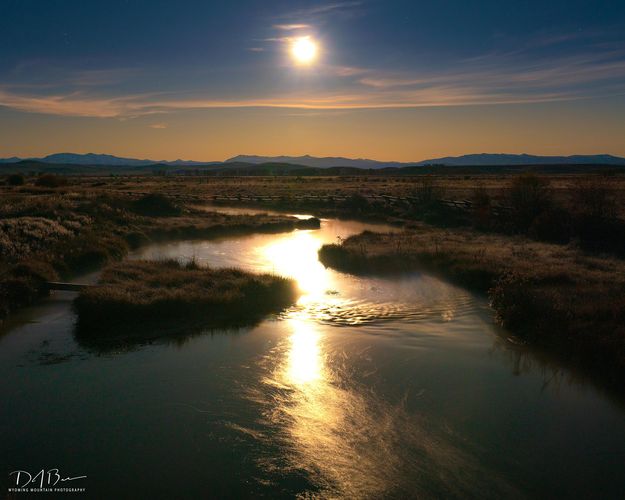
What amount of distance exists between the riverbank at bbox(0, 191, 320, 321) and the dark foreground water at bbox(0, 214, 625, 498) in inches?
152

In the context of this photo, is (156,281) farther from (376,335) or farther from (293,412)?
(293,412)

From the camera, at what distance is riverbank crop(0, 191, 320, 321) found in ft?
67.2

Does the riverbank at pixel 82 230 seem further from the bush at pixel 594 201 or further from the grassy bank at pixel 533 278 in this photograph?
the bush at pixel 594 201

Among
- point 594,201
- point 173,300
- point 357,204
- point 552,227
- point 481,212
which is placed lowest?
point 173,300

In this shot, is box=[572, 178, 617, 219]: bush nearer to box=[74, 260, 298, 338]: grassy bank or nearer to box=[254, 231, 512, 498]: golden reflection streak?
box=[74, 260, 298, 338]: grassy bank

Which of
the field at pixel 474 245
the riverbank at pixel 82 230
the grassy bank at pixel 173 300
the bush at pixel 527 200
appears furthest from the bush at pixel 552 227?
the grassy bank at pixel 173 300

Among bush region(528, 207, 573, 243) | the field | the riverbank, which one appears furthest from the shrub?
bush region(528, 207, 573, 243)

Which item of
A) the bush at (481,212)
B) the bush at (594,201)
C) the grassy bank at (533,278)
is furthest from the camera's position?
the bush at (481,212)

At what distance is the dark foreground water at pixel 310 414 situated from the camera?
29.8ft

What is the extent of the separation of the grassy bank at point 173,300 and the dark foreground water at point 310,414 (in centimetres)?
94

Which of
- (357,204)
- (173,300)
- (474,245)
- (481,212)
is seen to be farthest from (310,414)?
(357,204)

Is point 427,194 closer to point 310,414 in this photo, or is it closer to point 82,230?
point 82,230

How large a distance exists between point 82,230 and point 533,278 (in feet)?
83.2

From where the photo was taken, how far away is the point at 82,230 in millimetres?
31875
